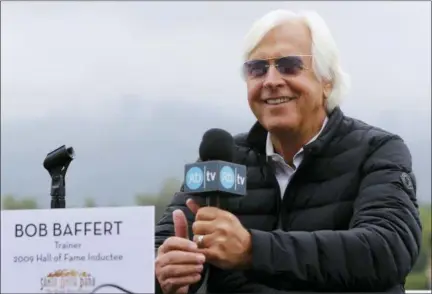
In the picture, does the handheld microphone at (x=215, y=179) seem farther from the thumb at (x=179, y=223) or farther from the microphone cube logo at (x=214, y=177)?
the thumb at (x=179, y=223)

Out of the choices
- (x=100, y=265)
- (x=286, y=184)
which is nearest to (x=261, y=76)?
(x=286, y=184)

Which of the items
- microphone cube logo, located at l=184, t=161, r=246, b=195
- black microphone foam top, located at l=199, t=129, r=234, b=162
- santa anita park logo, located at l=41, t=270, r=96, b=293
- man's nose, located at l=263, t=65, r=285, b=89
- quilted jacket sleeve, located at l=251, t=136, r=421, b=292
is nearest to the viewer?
santa anita park logo, located at l=41, t=270, r=96, b=293

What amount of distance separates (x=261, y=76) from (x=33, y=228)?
103 cm

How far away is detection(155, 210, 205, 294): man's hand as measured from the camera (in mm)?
2275

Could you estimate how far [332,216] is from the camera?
2.69 metres

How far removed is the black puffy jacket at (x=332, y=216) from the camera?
7.98ft

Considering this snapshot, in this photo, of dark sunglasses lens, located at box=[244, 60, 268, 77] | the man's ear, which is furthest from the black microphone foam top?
the man's ear

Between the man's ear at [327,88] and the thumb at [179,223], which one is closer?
the thumb at [179,223]

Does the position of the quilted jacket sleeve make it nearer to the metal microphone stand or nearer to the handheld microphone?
the handheld microphone

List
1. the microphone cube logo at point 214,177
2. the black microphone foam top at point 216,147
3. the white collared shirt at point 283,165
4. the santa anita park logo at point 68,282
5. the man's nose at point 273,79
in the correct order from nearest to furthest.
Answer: the santa anita park logo at point 68,282, the microphone cube logo at point 214,177, the black microphone foam top at point 216,147, the man's nose at point 273,79, the white collared shirt at point 283,165

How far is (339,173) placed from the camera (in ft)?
8.98

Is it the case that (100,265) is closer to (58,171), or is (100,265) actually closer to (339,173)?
(58,171)

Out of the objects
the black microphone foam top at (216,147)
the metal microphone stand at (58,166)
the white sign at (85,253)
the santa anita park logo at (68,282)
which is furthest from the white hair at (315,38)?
the santa anita park logo at (68,282)

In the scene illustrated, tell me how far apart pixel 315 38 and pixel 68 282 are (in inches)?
48.8
